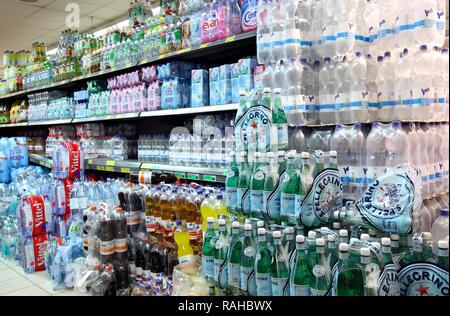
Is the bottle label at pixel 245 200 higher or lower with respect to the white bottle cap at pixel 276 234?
higher

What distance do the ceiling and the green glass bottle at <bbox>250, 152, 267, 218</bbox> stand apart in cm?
641

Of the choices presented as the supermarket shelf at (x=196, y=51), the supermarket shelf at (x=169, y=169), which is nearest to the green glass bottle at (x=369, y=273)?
the supermarket shelf at (x=169, y=169)

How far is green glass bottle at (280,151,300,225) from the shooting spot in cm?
174

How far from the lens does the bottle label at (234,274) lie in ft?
5.91

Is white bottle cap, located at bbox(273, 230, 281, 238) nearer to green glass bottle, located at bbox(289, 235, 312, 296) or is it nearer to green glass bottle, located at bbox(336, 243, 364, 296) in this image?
green glass bottle, located at bbox(289, 235, 312, 296)

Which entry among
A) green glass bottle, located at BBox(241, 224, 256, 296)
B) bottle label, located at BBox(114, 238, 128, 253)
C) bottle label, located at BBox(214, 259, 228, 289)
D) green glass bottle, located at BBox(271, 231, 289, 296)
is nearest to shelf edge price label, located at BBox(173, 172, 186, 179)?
bottle label, located at BBox(114, 238, 128, 253)

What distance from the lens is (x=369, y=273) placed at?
4.61 feet

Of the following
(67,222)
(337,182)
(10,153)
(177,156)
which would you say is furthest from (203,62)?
(10,153)

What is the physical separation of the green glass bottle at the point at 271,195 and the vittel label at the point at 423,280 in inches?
22.4

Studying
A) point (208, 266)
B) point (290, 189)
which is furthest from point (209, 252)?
point (290, 189)

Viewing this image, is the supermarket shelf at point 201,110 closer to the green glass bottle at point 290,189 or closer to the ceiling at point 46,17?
the green glass bottle at point 290,189

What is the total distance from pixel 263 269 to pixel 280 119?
0.71 m

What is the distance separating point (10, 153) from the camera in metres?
5.66
